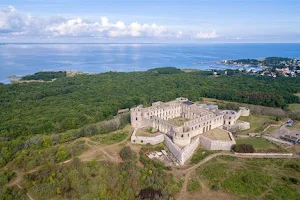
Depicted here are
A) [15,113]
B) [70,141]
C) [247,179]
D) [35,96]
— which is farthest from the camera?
[35,96]

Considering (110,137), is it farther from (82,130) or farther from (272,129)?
(272,129)

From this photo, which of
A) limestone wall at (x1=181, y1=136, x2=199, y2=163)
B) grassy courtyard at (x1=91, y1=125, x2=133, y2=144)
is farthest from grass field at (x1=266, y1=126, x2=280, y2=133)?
grassy courtyard at (x1=91, y1=125, x2=133, y2=144)

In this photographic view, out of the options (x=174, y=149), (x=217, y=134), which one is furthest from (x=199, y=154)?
(x=217, y=134)

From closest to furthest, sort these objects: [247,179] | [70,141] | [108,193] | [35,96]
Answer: [108,193], [247,179], [70,141], [35,96]

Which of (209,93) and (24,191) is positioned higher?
(209,93)

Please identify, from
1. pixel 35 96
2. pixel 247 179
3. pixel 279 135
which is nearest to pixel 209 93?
pixel 279 135

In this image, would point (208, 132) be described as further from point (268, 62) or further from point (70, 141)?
point (268, 62)

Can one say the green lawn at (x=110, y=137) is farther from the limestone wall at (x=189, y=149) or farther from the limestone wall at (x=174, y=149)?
the limestone wall at (x=189, y=149)

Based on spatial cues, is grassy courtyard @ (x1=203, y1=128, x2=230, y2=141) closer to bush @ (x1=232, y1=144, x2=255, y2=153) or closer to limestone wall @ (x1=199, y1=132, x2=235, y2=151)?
limestone wall @ (x1=199, y1=132, x2=235, y2=151)
